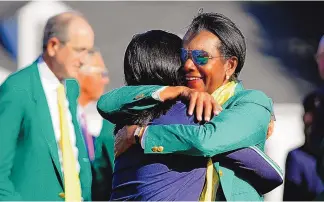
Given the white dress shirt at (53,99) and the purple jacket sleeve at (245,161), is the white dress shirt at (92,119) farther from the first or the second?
the purple jacket sleeve at (245,161)

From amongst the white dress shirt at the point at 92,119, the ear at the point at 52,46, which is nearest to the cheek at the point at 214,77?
the ear at the point at 52,46

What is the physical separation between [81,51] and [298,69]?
63.2 inches

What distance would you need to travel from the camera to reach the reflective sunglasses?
322 centimetres

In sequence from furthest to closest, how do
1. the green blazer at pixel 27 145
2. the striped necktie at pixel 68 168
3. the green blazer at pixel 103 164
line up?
the green blazer at pixel 103 164 < the striped necktie at pixel 68 168 < the green blazer at pixel 27 145

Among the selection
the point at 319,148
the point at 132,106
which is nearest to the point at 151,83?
the point at 132,106

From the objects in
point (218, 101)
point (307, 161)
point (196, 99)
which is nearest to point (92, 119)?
point (307, 161)

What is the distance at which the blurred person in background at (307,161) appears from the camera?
248 inches

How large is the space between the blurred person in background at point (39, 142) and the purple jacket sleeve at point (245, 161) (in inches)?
61.1

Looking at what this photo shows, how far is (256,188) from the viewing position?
319 cm

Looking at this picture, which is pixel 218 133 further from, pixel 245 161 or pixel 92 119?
pixel 92 119

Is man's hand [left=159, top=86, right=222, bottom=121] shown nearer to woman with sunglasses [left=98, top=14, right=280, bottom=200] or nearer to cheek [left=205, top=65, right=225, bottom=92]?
woman with sunglasses [left=98, top=14, right=280, bottom=200]

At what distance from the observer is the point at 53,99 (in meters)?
5.02

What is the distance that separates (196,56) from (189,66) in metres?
0.04

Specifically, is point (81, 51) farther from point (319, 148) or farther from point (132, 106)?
point (132, 106)
